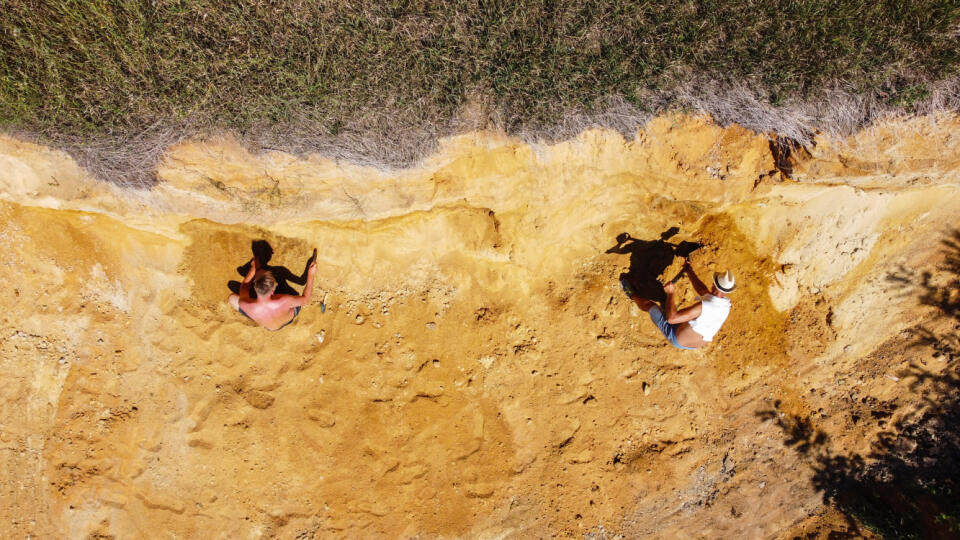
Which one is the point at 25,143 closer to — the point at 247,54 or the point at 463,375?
the point at 247,54

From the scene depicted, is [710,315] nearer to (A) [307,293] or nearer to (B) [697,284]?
(B) [697,284]

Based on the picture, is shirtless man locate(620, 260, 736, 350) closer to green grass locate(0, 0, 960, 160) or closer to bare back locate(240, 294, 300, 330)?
green grass locate(0, 0, 960, 160)

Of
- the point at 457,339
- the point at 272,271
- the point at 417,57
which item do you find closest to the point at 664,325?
the point at 457,339

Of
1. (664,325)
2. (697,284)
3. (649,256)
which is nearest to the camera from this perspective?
(697,284)

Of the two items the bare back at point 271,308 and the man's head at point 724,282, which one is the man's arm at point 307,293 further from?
the man's head at point 724,282

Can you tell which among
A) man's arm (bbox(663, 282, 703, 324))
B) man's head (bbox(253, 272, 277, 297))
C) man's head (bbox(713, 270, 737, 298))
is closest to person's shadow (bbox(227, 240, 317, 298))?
man's head (bbox(253, 272, 277, 297))

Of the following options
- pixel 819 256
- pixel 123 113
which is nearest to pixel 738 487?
pixel 819 256
